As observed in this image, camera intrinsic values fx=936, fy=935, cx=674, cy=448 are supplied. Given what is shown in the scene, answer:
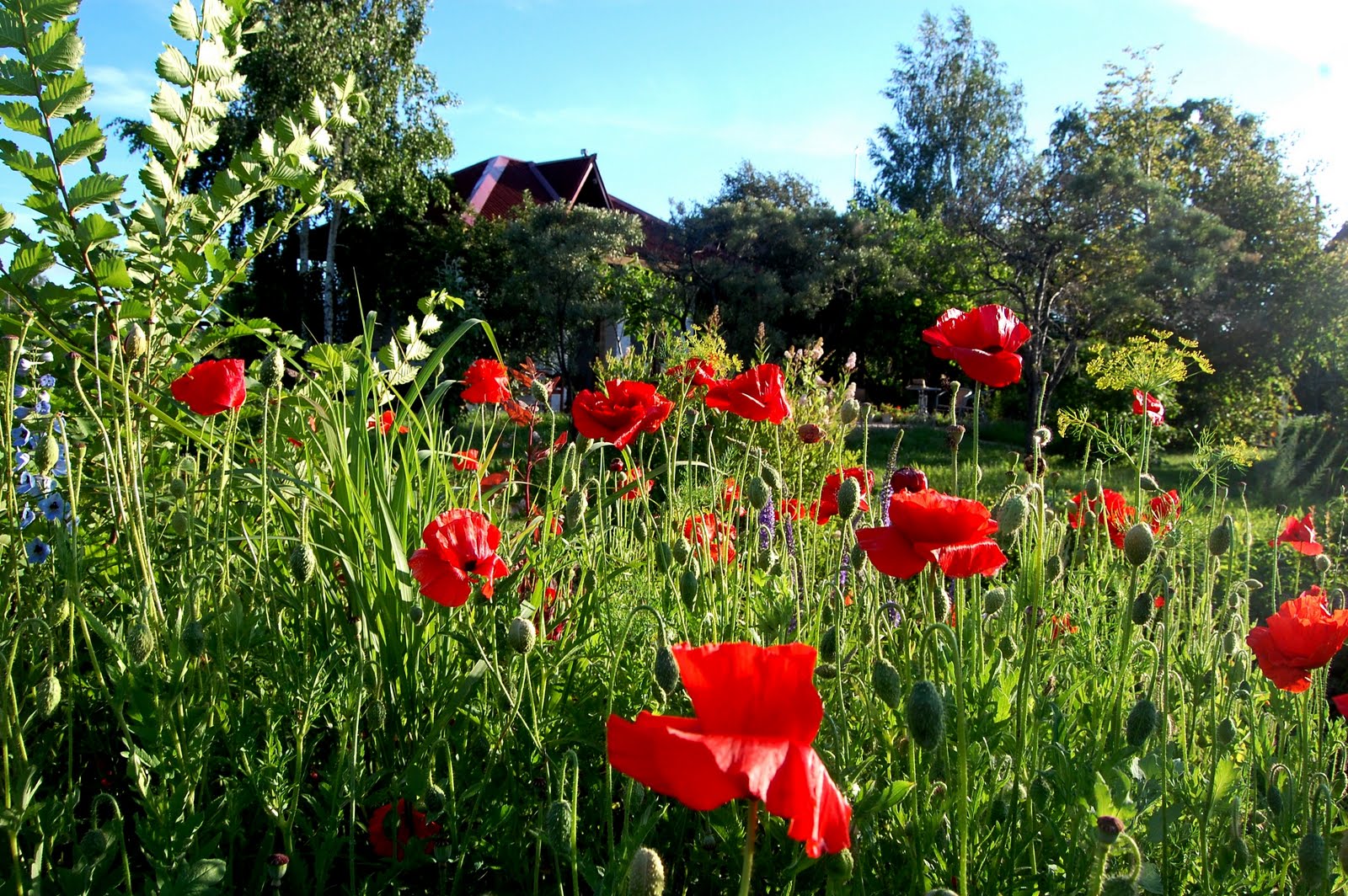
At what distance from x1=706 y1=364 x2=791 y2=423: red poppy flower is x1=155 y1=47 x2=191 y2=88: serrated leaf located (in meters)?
1.23

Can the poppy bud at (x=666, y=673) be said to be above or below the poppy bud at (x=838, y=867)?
above

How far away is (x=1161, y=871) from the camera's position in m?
1.11

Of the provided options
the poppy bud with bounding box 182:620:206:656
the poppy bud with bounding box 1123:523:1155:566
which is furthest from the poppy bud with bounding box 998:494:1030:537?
the poppy bud with bounding box 182:620:206:656

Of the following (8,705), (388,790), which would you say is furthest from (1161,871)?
(8,705)

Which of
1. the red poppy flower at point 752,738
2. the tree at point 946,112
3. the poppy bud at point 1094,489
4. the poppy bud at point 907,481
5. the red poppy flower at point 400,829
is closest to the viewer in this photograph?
the red poppy flower at point 752,738

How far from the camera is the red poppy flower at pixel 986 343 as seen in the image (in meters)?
1.32

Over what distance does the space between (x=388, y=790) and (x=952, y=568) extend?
2.61 ft

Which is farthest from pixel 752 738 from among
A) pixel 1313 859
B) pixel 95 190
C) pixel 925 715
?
pixel 95 190

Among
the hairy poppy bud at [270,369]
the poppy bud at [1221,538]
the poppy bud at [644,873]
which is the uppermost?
the hairy poppy bud at [270,369]

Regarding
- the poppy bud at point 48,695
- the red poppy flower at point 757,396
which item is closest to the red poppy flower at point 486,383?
the red poppy flower at point 757,396

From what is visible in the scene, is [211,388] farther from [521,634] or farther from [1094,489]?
[1094,489]

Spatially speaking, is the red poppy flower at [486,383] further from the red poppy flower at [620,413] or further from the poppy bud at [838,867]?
the poppy bud at [838,867]

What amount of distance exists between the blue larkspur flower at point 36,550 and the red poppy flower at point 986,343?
1556 mm

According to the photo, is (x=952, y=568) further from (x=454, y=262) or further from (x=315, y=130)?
(x=454, y=262)
